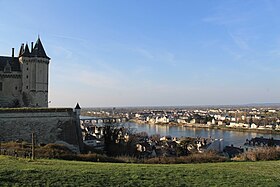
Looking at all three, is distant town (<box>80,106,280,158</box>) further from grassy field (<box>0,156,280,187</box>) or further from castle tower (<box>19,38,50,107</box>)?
grassy field (<box>0,156,280,187</box>)

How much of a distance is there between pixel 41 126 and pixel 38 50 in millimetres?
8825

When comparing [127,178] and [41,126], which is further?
[41,126]

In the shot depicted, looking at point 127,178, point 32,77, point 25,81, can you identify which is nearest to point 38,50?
point 32,77

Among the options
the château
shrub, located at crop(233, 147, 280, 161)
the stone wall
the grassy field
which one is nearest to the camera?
the grassy field

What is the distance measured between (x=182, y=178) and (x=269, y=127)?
67683mm

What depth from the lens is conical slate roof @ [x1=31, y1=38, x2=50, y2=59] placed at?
26278 mm

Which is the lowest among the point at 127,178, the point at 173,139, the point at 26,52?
the point at 173,139

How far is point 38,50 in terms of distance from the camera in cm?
2644

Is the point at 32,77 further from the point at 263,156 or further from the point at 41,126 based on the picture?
the point at 263,156

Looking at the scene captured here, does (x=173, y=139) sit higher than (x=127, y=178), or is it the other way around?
(x=127, y=178)

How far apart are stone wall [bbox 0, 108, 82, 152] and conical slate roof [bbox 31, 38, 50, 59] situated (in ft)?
24.0

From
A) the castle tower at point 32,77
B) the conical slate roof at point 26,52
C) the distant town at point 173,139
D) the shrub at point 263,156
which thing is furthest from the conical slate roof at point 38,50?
the shrub at point 263,156

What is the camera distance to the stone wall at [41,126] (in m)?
19.6

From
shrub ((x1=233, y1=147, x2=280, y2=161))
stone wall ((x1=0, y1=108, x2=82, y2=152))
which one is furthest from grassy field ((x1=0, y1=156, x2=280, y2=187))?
stone wall ((x1=0, y1=108, x2=82, y2=152))
